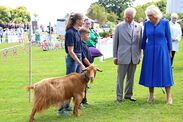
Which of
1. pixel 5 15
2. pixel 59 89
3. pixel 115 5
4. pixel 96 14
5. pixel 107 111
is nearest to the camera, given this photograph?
pixel 59 89

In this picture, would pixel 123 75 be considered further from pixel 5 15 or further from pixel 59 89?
pixel 5 15

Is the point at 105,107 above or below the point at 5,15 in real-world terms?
below

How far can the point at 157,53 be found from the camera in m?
8.68

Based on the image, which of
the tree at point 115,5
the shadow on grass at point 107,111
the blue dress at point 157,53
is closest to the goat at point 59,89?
the shadow on grass at point 107,111

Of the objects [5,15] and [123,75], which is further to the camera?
[5,15]

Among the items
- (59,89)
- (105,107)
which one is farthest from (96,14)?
(59,89)

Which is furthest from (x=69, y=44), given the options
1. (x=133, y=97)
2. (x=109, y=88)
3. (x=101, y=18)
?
(x=101, y=18)

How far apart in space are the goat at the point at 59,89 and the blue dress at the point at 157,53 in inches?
68.7

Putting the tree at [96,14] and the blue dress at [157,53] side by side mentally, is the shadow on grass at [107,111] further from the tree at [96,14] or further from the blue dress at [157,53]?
the tree at [96,14]

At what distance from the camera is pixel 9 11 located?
3039 inches

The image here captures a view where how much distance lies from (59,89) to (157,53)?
2474 millimetres

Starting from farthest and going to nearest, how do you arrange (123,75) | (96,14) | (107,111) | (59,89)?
1. (96,14)
2. (123,75)
3. (107,111)
4. (59,89)

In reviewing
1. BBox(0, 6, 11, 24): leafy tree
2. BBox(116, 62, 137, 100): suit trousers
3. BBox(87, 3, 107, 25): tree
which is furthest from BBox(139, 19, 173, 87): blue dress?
BBox(0, 6, 11, 24): leafy tree

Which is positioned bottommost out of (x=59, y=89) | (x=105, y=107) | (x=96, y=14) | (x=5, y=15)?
(x=105, y=107)
